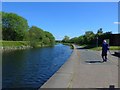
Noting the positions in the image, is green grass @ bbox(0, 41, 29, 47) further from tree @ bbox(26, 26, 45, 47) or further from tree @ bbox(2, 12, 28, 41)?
tree @ bbox(2, 12, 28, 41)

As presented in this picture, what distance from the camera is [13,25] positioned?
463 ft

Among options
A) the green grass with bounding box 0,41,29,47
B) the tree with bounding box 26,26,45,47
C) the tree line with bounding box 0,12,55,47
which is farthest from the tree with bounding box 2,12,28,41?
the tree with bounding box 26,26,45,47

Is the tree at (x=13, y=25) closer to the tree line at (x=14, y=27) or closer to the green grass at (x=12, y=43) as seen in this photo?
the tree line at (x=14, y=27)

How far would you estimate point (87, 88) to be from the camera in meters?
11.7

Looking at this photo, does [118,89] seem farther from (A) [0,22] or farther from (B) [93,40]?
(A) [0,22]

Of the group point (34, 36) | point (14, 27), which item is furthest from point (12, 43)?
point (34, 36)

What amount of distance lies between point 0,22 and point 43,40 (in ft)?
163

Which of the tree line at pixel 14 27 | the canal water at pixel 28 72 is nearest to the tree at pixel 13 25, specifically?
the tree line at pixel 14 27

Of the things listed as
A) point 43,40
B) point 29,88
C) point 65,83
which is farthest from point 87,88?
point 43,40

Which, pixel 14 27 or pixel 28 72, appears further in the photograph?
pixel 14 27

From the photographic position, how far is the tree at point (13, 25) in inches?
5546

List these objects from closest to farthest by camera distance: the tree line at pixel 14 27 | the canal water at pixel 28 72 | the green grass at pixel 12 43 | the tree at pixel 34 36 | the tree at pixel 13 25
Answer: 1. the canal water at pixel 28 72
2. the green grass at pixel 12 43
3. the tree at pixel 13 25
4. the tree line at pixel 14 27
5. the tree at pixel 34 36

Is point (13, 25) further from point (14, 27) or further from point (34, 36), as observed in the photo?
point (34, 36)

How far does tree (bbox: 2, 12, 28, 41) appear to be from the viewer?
14088 cm
